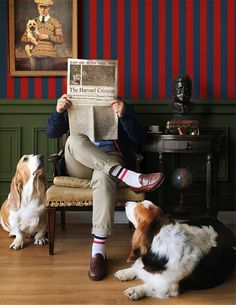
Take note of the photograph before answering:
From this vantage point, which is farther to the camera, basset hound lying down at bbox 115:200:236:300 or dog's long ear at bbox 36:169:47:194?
dog's long ear at bbox 36:169:47:194

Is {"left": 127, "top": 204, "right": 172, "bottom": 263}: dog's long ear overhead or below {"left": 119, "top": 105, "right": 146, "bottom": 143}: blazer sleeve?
below

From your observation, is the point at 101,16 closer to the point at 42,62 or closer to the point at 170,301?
the point at 42,62

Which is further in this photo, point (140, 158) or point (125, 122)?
point (140, 158)

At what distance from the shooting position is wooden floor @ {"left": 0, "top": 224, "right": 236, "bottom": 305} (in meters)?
1.84

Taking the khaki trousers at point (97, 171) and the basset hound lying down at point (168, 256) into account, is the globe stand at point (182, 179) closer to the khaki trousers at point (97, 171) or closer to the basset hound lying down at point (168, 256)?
the khaki trousers at point (97, 171)

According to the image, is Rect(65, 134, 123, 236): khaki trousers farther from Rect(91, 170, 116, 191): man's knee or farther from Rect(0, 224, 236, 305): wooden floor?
Rect(0, 224, 236, 305): wooden floor

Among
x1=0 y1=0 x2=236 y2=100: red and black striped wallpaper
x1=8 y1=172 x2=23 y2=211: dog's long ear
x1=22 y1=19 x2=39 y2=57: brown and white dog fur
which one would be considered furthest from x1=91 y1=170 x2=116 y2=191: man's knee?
x1=22 y1=19 x2=39 y2=57: brown and white dog fur

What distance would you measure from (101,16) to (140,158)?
120cm

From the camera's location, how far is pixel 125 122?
2.50m

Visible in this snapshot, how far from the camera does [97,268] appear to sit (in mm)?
2096

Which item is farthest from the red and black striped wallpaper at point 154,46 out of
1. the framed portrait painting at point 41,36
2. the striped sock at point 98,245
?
the striped sock at point 98,245

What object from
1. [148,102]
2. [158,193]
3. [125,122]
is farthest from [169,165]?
[125,122]

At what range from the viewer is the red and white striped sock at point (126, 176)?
2271 millimetres

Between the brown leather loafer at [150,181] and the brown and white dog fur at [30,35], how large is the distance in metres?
1.51
